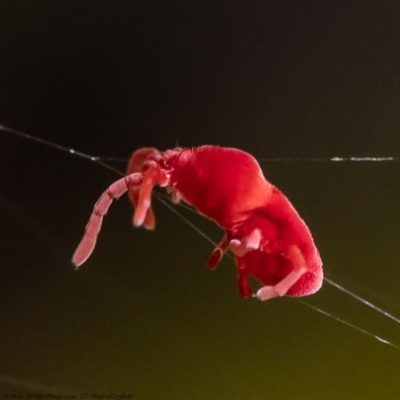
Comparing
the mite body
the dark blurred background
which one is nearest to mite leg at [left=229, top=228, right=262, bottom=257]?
the mite body

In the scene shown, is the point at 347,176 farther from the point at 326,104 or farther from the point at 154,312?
the point at 154,312

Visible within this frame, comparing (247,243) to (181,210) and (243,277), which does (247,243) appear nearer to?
(243,277)

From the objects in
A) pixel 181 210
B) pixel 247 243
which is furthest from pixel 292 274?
pixel 181 210

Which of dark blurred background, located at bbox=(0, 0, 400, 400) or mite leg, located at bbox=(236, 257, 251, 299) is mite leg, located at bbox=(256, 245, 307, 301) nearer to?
mite leg, located at bbox=(236, 257, 251, 299)

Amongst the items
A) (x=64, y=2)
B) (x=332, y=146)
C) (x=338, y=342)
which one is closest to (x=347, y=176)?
(x=332, y=146)

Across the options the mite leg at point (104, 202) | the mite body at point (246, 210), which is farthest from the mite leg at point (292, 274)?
the mite leg at point (104, 202)
